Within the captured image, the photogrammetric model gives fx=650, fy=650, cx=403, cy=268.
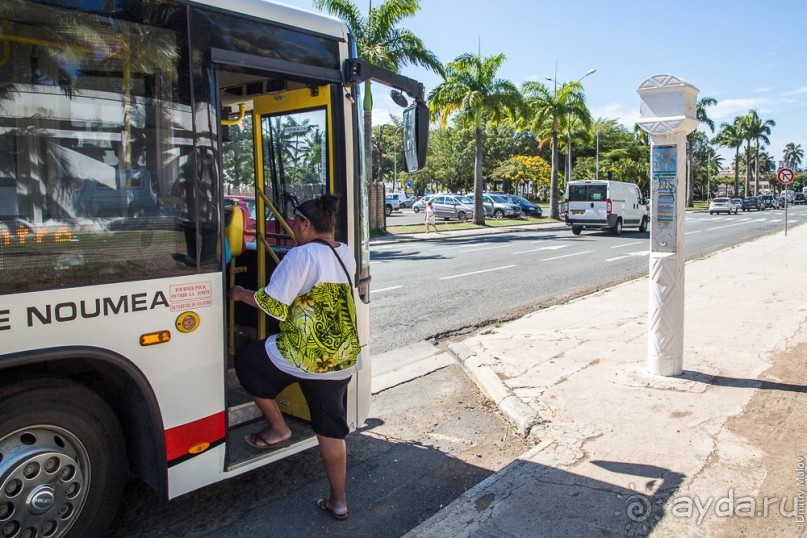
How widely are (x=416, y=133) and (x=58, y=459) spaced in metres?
2.66

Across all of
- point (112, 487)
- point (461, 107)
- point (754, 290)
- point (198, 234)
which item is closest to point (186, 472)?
point (112, 487)

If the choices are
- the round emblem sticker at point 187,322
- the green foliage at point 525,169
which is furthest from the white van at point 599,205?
the green foliage at point 525,169

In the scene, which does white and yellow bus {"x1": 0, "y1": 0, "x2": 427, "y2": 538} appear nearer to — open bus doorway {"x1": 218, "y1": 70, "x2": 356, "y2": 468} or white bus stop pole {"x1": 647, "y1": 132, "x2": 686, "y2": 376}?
open bus doorway {"x1": 218, "y1": 70, "x2": 356, "y2": 468}

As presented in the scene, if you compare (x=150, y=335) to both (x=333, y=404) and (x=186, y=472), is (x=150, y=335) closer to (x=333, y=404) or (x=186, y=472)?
(x=186, y=472)

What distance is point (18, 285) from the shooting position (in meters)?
2.59

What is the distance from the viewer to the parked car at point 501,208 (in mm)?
43000

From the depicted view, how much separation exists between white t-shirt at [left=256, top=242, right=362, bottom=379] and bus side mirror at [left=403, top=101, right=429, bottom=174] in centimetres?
100

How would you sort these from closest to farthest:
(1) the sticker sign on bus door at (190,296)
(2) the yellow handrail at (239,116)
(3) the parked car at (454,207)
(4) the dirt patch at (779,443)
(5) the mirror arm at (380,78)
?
(1) the sticker sign on bus door at (190,296), (4) the dirt patch at (779,443), (5) the mirror arm at (380,78), (2) the yellow handrail at (239,116), (3) the parked car at (454,207)

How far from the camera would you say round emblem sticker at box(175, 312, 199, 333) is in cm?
314

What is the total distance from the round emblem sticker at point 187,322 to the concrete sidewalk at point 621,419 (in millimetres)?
1546

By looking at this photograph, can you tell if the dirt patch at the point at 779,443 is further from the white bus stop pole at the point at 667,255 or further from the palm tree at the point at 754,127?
the palm tree at the point at 754,127

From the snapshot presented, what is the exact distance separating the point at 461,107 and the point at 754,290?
2389cm

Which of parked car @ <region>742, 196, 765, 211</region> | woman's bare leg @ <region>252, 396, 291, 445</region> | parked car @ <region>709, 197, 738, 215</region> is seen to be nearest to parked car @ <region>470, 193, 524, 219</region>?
parked car @ <region>709, 197, 738, 215</region>

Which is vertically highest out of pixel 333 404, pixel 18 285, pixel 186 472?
pixel 18 285
